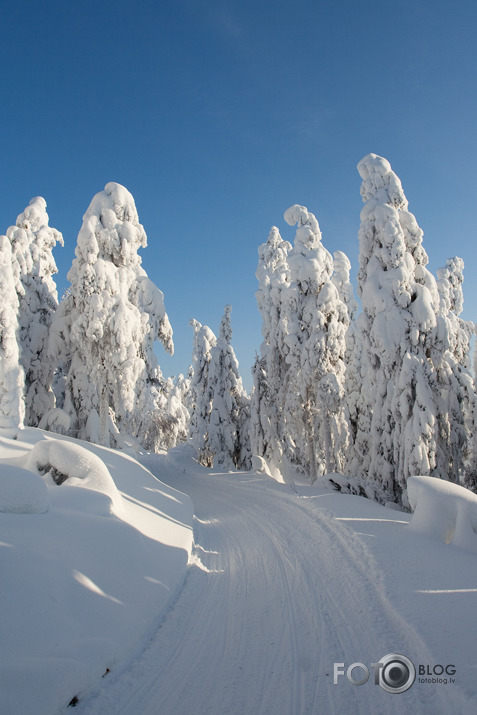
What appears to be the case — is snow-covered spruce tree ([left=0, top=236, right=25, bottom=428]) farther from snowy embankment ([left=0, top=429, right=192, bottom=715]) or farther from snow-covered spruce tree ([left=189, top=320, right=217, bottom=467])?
snow-covered spruce tree ([left=189, top=320, right=217, bottom=467])

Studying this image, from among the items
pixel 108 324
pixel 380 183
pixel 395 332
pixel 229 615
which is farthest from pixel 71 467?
pixel 380 183

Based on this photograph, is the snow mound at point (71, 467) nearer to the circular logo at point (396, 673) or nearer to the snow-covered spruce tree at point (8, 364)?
the circular logo at point (396, 673)

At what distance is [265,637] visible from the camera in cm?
411

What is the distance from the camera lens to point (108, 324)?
1473 cm

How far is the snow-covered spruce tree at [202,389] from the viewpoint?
27500 mm

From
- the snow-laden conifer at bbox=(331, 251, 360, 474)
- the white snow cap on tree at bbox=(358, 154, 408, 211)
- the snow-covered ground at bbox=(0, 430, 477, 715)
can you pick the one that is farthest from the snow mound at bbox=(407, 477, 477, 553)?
the snow-laden conifer at bbox=(331, 251, 360, 474)

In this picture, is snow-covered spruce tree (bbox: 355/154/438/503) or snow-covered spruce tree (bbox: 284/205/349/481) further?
snow-covered spruce tree (bbox: 284/205/349/481)

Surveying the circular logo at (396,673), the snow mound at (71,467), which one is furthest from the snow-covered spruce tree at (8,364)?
the circular logo at (396,673)

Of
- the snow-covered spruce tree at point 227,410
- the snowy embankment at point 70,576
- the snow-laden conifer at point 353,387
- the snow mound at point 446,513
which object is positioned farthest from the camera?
the snow-covered spruce tree at point 227,410

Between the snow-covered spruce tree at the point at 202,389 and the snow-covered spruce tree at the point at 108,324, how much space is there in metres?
10.9

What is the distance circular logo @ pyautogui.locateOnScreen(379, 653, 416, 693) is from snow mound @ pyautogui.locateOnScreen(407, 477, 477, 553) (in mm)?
3928

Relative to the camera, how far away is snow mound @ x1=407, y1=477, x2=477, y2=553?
22.0 feet

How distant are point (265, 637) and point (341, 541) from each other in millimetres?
3648

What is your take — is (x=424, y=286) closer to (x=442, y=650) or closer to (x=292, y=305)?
(x=292, y=305)
